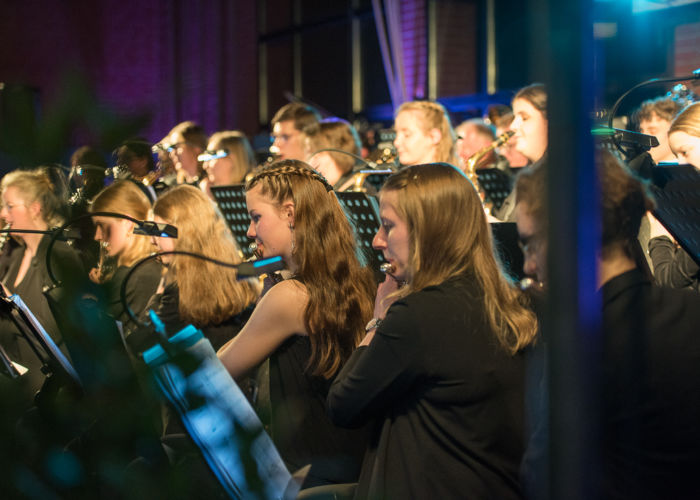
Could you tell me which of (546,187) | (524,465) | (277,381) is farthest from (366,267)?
(546,187)

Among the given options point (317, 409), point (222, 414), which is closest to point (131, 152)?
point (222, 414)

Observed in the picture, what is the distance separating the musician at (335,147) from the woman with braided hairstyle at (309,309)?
6.94ft

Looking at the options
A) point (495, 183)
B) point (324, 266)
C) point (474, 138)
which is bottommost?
point (324, 266)

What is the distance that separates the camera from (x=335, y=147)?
4.69 metres

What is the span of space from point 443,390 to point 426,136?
2631mm

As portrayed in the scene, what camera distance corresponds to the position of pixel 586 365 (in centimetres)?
42

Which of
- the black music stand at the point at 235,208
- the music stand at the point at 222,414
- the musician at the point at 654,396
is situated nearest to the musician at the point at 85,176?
the music stand at the point at 222,414

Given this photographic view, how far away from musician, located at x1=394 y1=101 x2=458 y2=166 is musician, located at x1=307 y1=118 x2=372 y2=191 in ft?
1.33

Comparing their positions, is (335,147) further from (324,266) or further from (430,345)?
(430,345)

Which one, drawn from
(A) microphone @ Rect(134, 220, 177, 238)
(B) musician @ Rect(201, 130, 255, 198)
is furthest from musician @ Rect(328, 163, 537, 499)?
(B) musician @ Rect(201, 130, 255, 198)

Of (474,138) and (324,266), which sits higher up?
(474,138)

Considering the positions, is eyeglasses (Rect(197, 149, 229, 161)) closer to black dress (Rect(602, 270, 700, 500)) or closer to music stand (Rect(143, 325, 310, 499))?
black dress (Rect(602, 270, 700, 500))

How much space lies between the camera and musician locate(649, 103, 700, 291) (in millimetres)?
2760

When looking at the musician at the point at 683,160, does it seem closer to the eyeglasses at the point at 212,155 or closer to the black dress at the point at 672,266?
the black dress at the point at 672,266
